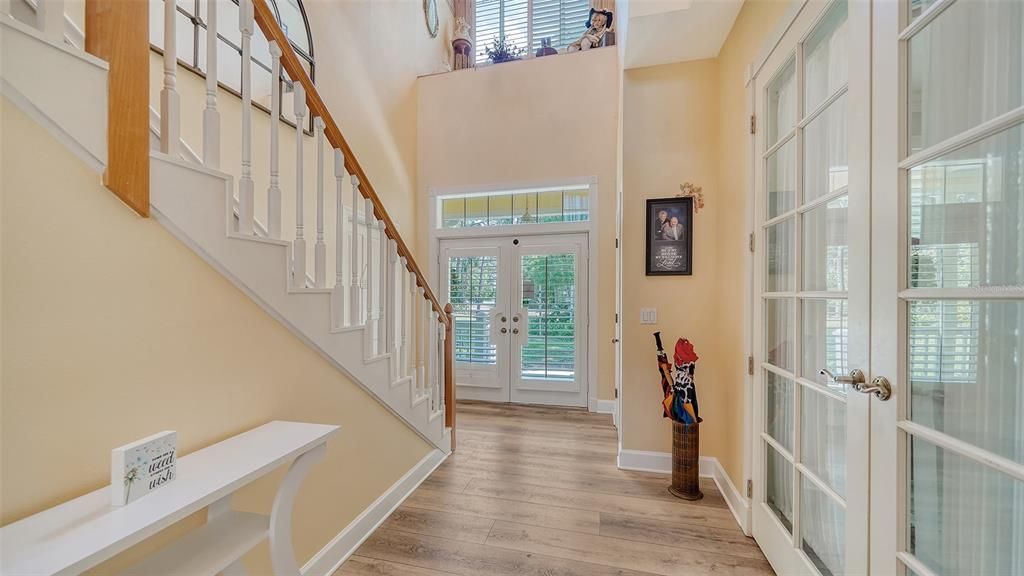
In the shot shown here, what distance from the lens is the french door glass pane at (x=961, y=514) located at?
0.72 meters

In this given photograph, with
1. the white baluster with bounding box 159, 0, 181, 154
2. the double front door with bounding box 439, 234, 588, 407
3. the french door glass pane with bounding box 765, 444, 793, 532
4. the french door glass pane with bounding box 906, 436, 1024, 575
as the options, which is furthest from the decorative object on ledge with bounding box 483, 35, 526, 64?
the french door glass pane with bounding box 906, 436, 1024, 575

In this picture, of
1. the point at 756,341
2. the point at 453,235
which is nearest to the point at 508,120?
the point at 453,235

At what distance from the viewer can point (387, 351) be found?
214 centimetres

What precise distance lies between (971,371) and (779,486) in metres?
1.16

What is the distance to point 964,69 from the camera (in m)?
0.81

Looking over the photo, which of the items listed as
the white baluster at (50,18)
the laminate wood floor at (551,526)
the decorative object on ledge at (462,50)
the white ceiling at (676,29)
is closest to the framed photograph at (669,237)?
the white ceiling at (676,29)

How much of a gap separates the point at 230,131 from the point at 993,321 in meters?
3.18

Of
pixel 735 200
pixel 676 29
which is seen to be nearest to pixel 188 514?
pixel 735 200

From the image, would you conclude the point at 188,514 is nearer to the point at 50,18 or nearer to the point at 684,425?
the point at 50,18

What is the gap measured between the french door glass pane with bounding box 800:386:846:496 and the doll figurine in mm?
4050

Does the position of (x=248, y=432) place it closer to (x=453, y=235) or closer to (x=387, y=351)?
(x=387, y=351)

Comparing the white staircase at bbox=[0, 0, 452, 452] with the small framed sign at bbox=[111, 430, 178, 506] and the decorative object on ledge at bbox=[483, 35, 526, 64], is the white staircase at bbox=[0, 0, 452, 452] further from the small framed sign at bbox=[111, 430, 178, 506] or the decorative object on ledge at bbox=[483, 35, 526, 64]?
the decorative object on ledge at bbox=[483, 35, 526, 64]

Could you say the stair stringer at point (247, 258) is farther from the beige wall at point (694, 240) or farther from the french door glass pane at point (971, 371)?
the french door glass pane at point (971, 371)

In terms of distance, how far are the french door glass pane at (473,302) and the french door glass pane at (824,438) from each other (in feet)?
10.6
